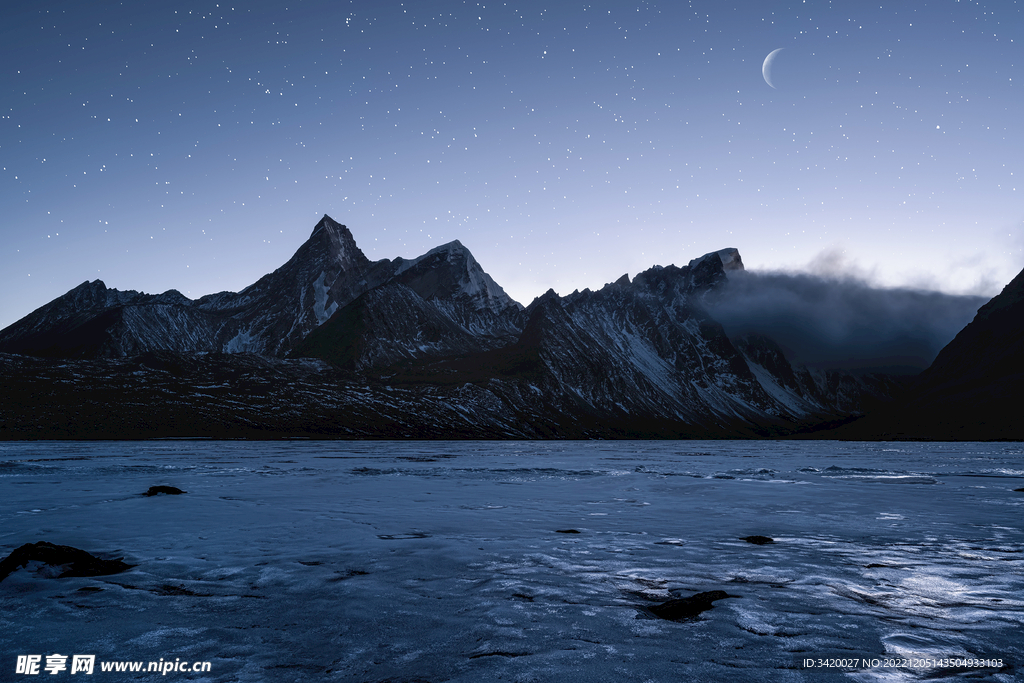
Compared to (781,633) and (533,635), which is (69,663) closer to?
(533,635)

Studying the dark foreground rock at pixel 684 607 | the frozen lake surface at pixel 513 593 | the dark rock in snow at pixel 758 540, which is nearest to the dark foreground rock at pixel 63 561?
the frozen lake surface at pixel 513 593

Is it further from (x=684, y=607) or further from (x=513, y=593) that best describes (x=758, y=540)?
(x=513, y=593)

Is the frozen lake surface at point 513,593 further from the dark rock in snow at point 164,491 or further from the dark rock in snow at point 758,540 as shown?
the dark rock in snow at point 164,491

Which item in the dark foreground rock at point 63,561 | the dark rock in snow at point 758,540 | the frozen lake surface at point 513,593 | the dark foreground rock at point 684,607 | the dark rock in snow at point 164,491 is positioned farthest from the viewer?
the dark rock in snow at point 164,491

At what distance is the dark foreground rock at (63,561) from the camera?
15234 mm

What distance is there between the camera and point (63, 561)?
1593 cm

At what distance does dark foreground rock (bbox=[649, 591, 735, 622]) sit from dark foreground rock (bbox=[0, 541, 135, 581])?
43.2 ft

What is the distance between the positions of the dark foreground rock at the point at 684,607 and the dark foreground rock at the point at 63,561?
43.2ft

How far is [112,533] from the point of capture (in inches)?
850

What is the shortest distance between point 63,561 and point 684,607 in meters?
15.3

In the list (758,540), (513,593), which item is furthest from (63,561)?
(758,540)

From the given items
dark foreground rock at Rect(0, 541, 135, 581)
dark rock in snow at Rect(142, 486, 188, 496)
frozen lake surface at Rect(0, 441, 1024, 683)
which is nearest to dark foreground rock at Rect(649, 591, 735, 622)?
frozen lake surface at Rect(0, 441, 1024, 683)

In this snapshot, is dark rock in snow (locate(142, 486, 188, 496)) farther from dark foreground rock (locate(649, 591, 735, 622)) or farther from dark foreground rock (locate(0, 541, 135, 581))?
dark foreground rock (locate(649, 591, 735, 622))

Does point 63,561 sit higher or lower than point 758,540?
higher
